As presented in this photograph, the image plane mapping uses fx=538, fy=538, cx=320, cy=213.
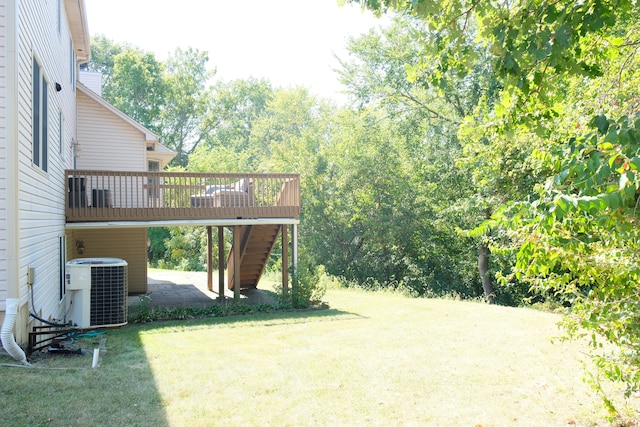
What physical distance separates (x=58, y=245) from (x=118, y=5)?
133ft

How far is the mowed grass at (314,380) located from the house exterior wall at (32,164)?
117 cm

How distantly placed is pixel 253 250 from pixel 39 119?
834 centimetres

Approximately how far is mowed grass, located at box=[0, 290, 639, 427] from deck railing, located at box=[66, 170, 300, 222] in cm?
312

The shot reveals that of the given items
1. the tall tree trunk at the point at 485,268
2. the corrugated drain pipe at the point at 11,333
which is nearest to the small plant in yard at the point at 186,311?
the corrugated drain pipe at the point at 11,333

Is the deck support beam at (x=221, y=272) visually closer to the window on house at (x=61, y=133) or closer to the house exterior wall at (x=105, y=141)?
the house exterior wall at (x=105, y=141)

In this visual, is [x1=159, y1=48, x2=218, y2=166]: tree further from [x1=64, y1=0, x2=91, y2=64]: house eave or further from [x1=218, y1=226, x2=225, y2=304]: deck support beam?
[x1=218, y1=226, x2=225, y2=304]: deck support beam

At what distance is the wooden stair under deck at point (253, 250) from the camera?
49.5ft

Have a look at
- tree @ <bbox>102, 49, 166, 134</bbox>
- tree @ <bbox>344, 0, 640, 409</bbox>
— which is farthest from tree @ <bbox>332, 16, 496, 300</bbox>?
tree @ <bbox>102, 49, 166, 134</bbox>

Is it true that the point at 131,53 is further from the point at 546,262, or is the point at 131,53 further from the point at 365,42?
the point at 546,262

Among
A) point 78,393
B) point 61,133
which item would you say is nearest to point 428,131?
point 61,133

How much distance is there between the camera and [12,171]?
6.21 metres

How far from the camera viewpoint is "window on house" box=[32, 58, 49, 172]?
773 cm

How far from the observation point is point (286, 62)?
187 ft

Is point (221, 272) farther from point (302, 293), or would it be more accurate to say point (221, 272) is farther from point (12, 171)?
point (12, 171)
